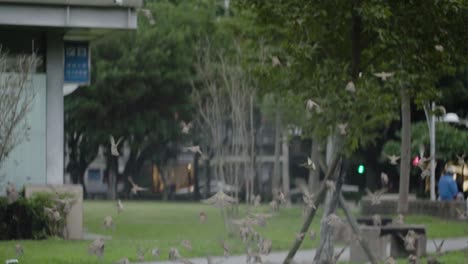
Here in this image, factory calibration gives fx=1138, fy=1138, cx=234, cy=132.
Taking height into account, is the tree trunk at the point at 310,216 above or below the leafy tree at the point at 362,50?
below

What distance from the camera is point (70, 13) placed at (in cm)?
2506

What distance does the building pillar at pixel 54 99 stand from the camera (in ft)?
84.4

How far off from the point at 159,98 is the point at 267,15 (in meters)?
44.3

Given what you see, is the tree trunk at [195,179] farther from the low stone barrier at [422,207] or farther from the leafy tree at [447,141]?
the low stone barrier at [422,207]

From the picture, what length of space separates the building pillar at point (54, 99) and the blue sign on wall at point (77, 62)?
603mm

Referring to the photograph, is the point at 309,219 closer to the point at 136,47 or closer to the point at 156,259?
the point at 156,259

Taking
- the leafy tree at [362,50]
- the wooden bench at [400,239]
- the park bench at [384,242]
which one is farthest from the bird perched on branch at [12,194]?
the wooden bench at [400,239]

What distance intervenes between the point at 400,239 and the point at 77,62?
10090mm

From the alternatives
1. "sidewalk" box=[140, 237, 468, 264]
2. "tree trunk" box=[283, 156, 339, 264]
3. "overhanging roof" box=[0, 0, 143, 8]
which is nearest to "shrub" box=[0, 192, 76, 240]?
"overhanging roof" box=[0, 0, 143, 8]

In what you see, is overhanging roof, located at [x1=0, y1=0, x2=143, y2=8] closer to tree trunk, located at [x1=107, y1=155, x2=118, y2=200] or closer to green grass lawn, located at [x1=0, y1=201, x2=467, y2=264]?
green grass lawn, located at [x1=0, y1=201, x2=467, y2=264]

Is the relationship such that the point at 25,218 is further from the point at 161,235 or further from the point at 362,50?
the point at 362,50

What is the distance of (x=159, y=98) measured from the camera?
61.7 meters

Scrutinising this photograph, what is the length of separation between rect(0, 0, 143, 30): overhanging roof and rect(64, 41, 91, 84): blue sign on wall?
4.89 feet

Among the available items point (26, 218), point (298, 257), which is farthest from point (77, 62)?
point (298, 257)
